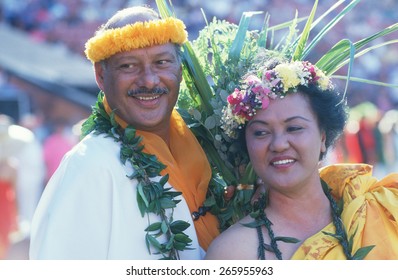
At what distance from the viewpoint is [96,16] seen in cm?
1434

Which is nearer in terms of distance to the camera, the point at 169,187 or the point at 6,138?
the point at 169,187

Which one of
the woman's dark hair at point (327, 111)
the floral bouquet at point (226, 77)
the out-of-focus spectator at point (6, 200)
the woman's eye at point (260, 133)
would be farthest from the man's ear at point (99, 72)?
the out-of-focus spectator at point (6, 200)

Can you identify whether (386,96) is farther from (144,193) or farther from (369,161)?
(144,193)

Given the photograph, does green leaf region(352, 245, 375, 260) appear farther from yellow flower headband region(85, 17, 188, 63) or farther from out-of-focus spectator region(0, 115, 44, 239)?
out-of-focus spectator region(0, 115, 44, 239)

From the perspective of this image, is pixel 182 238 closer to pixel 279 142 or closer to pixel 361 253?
pixel 279 142

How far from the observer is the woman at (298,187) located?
→ 126 inches

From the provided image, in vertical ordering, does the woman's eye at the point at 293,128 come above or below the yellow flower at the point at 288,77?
below

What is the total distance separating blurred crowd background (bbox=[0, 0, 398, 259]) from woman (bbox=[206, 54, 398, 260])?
22.7 feet

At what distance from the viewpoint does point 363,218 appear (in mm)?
3279

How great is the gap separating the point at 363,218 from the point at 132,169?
3.36ft

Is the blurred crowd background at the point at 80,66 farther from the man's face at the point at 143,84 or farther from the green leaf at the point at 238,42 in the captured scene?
the man's face at the point at 143,84
